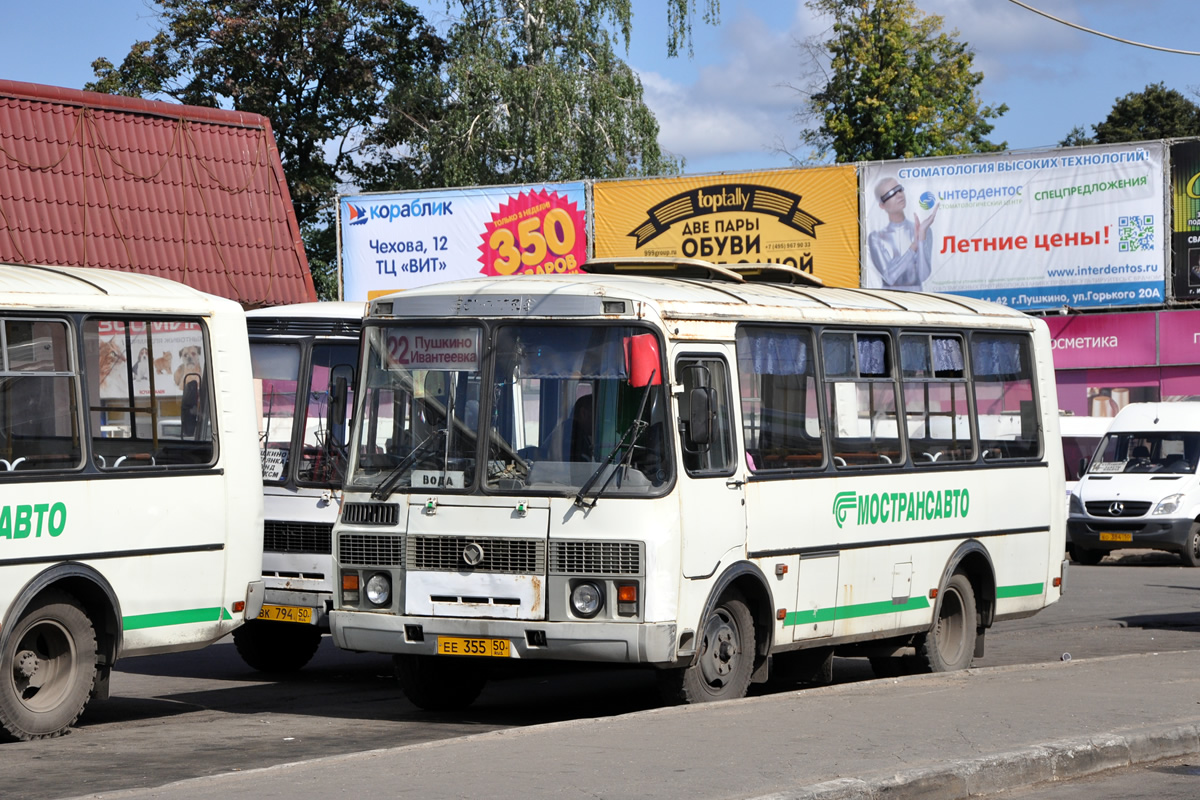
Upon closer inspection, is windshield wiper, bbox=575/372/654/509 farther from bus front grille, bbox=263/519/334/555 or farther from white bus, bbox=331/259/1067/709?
bus front grille, bbox=263/519/334/555

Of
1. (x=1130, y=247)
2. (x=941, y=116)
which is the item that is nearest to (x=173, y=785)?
(x=1130, y=247)

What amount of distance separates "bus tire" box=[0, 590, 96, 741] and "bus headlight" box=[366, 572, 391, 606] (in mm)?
1660

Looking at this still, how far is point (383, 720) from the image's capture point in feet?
35.2

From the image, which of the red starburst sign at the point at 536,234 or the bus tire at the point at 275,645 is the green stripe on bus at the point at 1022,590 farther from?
the red starburst sign at the point at 536,234

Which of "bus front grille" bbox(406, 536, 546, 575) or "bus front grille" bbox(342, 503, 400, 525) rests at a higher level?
"bus front grille" bbox(342, 503, 400, 525)

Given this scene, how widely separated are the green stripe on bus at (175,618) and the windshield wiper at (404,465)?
1.40m

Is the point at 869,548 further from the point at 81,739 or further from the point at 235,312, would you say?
the point at 81,739

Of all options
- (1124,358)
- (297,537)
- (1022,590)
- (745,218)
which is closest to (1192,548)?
(1124,358)

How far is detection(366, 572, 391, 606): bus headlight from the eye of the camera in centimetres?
1013

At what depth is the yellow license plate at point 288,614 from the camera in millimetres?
12125

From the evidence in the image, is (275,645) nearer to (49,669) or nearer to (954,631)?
(49,669)

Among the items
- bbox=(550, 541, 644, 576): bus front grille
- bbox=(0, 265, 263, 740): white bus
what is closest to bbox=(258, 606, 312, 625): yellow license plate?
bbox=(0, 265, 263, 740): white bus

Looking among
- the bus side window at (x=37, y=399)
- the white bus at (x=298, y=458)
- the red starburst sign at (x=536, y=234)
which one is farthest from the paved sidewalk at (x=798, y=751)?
the red starburst sign at (x=536, y=234)

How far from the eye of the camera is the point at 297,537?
12297mm
